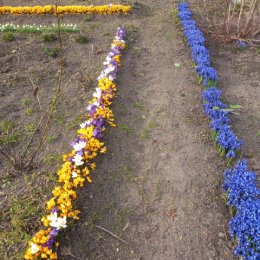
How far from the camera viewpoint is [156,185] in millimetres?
4398

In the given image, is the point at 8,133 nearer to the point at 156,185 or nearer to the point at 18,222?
the point at 18,222

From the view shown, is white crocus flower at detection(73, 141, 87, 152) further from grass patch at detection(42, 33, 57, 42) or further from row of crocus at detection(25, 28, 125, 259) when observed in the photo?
grass patch at detection(42, 33, 57, 42)

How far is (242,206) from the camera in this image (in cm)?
380

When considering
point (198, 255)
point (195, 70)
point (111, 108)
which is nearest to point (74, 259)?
point (198, 255)

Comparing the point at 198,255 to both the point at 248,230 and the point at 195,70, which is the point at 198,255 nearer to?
the point at 248,230

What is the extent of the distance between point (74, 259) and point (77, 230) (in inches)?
13.8

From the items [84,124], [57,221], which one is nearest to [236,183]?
[57,221]

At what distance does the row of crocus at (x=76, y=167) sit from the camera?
3400mm

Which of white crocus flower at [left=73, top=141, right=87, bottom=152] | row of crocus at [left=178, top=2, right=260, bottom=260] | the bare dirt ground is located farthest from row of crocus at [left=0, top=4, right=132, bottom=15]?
white crocus flower at [left=73, top=141, right=87, bottom=152]

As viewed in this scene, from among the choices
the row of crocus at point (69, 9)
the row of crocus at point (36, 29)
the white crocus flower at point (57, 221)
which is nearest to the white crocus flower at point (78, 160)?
the white crocus flower at point (57, 221)

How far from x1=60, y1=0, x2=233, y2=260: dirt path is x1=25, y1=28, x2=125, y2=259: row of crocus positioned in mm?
193

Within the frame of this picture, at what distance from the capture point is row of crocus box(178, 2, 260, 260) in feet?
11.5

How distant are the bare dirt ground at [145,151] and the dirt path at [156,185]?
13mm

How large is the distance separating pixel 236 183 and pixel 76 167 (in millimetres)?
2145
